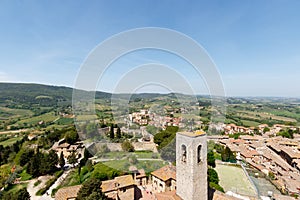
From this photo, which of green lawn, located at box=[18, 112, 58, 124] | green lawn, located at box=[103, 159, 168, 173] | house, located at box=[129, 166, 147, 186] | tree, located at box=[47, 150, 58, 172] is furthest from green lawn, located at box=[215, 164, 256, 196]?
green lawn, located at box=[18, 112, 58, 124]

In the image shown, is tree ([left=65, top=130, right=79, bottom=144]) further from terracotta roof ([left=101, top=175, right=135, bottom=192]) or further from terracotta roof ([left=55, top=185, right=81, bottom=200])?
terracotta roof ([left=101, top=175, right=135, bottom=192])

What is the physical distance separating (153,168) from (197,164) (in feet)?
20.4

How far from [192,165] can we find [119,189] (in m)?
4.05

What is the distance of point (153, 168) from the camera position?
1136cm

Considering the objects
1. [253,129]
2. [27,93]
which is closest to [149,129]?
[253,129]

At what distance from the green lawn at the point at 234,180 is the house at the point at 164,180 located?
273 cm

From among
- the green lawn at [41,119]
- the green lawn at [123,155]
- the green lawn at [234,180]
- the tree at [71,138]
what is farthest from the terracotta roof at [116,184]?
the green lawn at [41,119]

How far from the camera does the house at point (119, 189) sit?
7.67 m

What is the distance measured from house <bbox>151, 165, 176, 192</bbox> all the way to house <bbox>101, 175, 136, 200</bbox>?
5.09 feet

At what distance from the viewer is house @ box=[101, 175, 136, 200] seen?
7666 millimetres

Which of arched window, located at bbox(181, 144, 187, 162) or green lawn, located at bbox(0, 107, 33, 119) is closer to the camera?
arched window, located at bbox(181, 144, 187, 162)

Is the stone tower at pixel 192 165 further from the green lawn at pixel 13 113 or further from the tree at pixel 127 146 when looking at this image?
the green lawn at pixel 13 113

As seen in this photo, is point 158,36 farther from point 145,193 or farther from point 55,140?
point 55,140

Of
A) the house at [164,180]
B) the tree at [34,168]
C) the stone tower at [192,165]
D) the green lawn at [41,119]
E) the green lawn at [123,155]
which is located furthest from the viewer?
the green lawn at [41,119]
